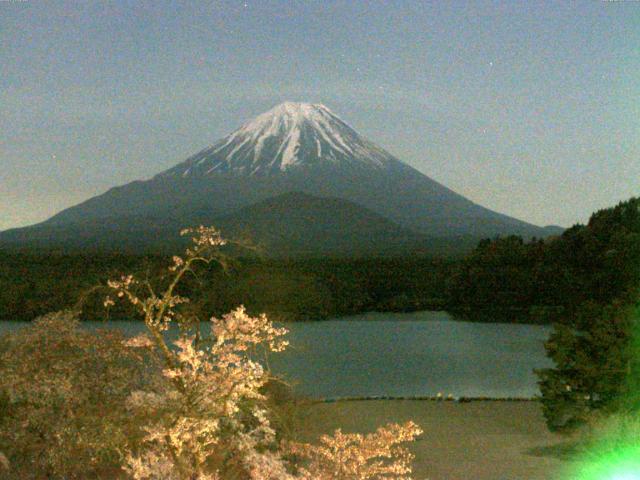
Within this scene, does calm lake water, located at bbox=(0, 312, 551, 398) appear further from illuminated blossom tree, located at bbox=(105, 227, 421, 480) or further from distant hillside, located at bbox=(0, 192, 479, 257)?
distant hillside, located at bbox=(0, 192, 479, 257)

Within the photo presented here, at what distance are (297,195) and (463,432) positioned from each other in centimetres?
5431

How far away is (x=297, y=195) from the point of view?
64.2m

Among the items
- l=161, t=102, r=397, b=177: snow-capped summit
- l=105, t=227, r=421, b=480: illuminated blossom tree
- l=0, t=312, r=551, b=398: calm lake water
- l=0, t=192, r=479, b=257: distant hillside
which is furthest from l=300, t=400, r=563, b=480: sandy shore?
l=161, t=102, r=397, b=177: snow-capped summit

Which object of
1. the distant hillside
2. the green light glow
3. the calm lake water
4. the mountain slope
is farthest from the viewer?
the mountain slope

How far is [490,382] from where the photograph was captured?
18203 millimetres

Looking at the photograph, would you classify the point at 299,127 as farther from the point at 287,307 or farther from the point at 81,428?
the point at 81,428

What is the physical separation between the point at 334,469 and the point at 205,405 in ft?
3.31

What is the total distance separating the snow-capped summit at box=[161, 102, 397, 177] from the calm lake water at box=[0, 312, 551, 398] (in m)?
33.7

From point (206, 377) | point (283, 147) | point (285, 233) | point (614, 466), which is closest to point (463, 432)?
point (614, 466)

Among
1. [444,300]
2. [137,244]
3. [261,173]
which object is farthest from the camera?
[261,173]

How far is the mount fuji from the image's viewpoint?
198 feet

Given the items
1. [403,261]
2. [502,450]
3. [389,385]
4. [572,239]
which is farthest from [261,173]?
[502,450]

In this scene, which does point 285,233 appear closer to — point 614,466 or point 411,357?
point 411,357

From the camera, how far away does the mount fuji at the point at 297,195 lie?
60281 millimetres
